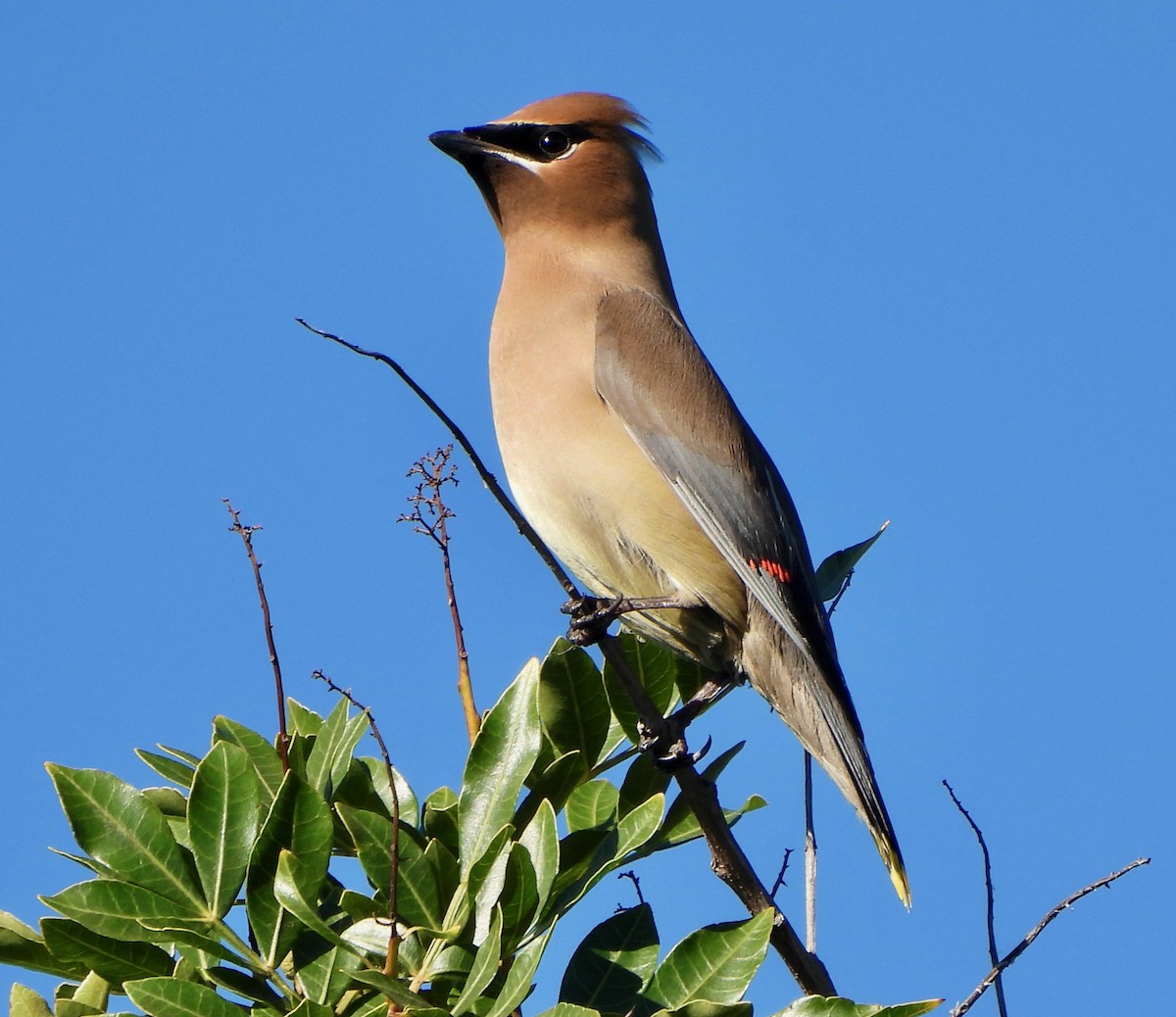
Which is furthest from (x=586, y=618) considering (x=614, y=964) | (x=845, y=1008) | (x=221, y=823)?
(x=845, y=1008)

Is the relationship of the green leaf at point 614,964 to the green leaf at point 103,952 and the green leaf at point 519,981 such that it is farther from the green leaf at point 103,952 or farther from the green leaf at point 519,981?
the green leaf at point 103,952

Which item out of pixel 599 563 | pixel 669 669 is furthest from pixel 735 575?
pixel 669 669

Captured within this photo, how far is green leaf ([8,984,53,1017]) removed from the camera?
231 cm

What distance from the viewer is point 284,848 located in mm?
2311

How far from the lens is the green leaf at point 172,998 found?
209 cm

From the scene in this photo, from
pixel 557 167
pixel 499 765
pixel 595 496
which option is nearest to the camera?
pixel 499 765

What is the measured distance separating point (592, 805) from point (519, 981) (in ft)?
2.06

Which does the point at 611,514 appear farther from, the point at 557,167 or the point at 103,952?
the point at 103,952

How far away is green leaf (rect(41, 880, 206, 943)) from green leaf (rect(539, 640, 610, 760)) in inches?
30.9

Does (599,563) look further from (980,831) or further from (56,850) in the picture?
(56,850)

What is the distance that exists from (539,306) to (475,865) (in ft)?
6.82

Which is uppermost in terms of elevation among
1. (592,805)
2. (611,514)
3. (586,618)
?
(611,514)

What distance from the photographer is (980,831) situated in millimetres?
3195

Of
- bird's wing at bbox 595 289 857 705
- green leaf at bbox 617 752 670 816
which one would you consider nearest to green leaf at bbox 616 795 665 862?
green leaf at bbox 617 752 670 816
